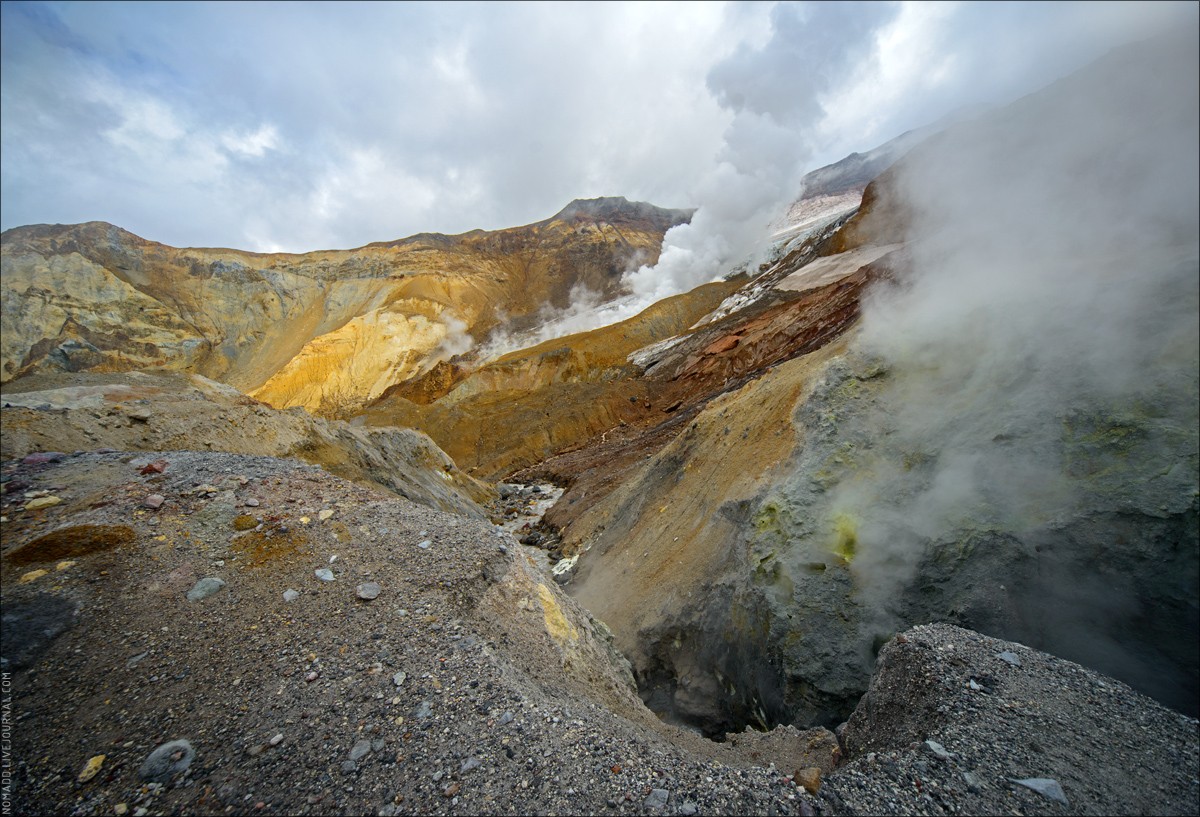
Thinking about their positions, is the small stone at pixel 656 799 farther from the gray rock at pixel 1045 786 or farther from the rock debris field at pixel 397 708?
the gray rock at pixel 1045 786

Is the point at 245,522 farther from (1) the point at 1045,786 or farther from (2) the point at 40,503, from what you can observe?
(1) the point at 1045,786

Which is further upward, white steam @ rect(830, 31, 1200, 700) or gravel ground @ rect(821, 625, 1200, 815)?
white steam @ rect(830, 31, 1200, 700)

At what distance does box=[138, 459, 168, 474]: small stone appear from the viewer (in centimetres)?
600

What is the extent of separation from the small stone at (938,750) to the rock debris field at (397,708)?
11 mm

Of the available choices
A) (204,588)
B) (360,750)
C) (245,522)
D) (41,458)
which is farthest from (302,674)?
(41,458)

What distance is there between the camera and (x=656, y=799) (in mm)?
2785

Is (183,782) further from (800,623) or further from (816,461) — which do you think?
(816,461)

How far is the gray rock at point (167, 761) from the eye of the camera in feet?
9.28

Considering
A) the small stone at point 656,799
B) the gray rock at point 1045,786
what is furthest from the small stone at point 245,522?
the gray rock at point 1045,786

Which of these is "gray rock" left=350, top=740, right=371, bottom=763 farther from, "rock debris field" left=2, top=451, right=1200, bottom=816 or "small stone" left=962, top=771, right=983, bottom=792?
"small stone" left=962, top=771, right=983, bottom=792

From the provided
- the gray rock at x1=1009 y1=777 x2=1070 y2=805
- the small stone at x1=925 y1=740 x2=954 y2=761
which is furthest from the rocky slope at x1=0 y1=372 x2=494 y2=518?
the gray rock at x1=1009 y1=777 x2=1070 y2=805

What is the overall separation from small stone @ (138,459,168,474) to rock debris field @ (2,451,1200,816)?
2.31ft

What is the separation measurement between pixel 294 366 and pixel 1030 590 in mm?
63898

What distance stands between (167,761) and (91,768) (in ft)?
1.39
